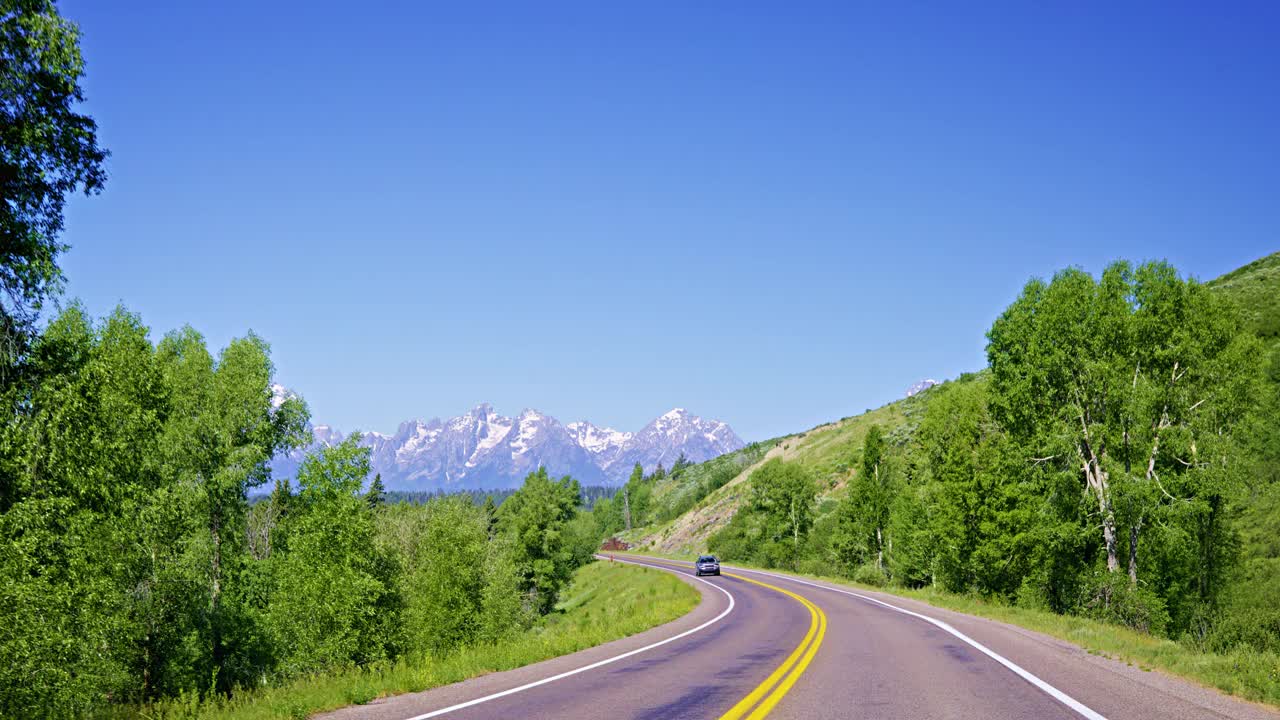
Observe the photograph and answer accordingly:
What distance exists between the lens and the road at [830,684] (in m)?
8.45

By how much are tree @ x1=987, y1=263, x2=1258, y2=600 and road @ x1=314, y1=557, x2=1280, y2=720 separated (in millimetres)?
14298

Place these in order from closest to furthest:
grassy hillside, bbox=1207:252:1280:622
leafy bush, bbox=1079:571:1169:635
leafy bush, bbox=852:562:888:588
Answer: leafy bush, bbox=1079:571:1169:635 → grassy hillside, bbox=1207:252:1280:622 → leafy bush, bbox=852:562:888:588

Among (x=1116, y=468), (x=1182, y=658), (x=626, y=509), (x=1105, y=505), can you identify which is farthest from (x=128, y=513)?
(x=626, y=509)

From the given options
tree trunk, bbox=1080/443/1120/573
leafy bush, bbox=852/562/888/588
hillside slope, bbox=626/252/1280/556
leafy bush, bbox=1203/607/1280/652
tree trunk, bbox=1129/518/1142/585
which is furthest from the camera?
leafy bush, bbox=852/562/888/588

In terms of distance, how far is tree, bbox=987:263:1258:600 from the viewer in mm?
28062

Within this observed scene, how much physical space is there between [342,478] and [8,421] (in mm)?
14495

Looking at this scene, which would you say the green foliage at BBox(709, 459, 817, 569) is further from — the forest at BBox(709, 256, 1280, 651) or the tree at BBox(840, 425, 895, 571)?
the forest at BBox(709, 256, 1280, 651)

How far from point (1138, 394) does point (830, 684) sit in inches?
992

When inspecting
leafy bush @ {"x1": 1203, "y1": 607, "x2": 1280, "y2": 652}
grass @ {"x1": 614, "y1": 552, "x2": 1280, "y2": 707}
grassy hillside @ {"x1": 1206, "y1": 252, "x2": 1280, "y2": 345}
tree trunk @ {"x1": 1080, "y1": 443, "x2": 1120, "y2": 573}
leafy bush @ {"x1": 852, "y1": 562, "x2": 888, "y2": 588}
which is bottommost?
leafy bush @ {"x1": 852, "y1": 562, "x2": 888, "y2": 588}

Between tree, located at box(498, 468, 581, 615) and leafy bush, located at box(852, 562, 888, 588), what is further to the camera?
tree, located at box(498, 468, 581, 615)

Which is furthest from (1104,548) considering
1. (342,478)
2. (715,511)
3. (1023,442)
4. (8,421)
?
(715,511)

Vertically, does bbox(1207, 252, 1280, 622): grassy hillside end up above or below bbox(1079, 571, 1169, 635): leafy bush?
above

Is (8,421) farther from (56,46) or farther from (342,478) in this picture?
(342,478)

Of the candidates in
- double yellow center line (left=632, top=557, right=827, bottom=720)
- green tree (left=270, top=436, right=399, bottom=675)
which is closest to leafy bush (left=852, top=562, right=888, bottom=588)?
double yellow center line (left=632, top=557, right=827, bottom=720)
